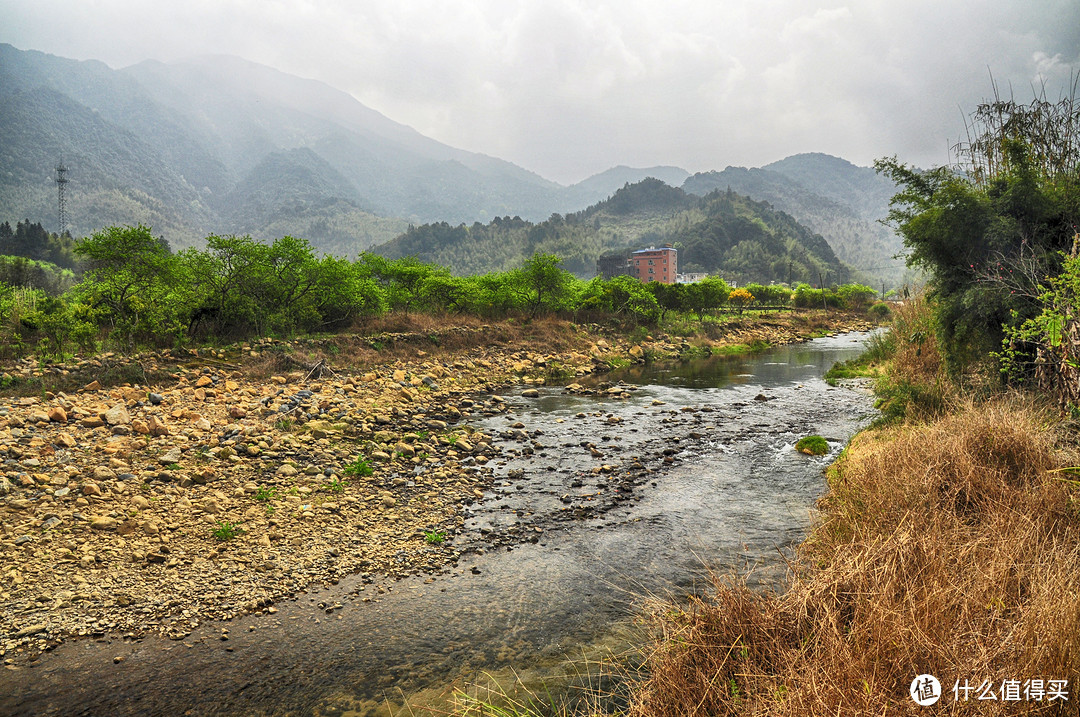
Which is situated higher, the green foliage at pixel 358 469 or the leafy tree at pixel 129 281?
the leafy tree at pixel 129 281

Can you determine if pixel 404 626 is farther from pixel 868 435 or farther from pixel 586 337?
pixel 586 337

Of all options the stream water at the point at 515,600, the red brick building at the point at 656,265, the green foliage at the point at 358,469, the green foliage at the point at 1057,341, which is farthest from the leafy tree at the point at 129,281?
the red brick building at the point at 656,265

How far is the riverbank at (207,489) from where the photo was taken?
6.10 metres

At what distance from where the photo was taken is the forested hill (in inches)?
5384

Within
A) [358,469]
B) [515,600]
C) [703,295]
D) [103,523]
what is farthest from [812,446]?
[703,295]

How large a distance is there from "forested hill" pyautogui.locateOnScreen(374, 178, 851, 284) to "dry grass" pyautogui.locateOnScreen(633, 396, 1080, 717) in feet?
410

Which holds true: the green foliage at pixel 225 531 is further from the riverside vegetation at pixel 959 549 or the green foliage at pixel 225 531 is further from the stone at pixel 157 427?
the riverside vegetation at pixel 959 549

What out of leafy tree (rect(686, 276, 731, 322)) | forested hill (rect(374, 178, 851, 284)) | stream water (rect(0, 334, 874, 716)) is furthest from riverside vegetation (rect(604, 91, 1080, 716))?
forested hill (rect(374, 178, 851, 284))

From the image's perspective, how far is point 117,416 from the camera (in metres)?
10.8

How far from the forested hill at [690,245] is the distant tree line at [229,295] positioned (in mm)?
94748

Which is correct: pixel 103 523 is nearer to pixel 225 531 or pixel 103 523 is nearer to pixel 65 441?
pixel 225 531

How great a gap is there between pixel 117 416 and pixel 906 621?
13.4 m

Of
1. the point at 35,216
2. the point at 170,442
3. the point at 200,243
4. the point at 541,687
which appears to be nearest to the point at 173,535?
the point at 170,442

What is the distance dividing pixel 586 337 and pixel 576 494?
24487 millimetres
